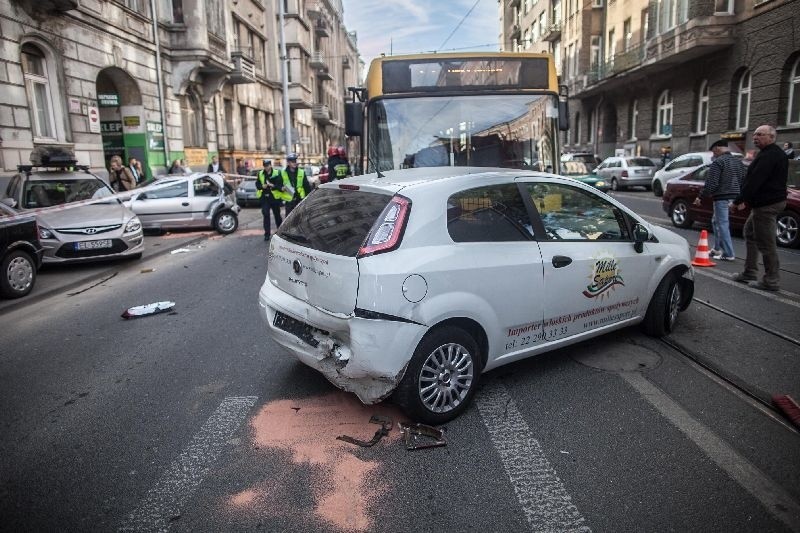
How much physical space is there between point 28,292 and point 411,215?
662 cm

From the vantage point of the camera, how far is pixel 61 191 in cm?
981

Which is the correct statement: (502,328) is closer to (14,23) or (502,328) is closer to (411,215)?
(411,215)

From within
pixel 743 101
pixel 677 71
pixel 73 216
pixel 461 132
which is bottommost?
pixel 73 216

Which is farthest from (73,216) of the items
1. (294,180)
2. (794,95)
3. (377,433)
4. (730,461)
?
(794,95)

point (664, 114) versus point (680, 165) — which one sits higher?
point (664, 114)

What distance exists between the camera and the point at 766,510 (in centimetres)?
267

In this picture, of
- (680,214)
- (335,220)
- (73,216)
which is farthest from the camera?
(680,214)

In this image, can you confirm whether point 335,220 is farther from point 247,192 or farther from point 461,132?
point 247,192

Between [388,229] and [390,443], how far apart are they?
4.32 ft

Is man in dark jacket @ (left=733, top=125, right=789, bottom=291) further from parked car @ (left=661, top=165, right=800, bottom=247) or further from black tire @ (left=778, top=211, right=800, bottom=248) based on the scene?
black tire @ (left=778, top=211, right=800, bottom=248)

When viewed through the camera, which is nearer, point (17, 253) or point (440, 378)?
point (440, 378)

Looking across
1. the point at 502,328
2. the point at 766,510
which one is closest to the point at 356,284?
the point at 502,328

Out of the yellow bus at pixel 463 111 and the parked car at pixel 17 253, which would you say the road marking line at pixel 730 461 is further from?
the parked car at pixel 17 253

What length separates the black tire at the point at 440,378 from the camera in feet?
11.3
